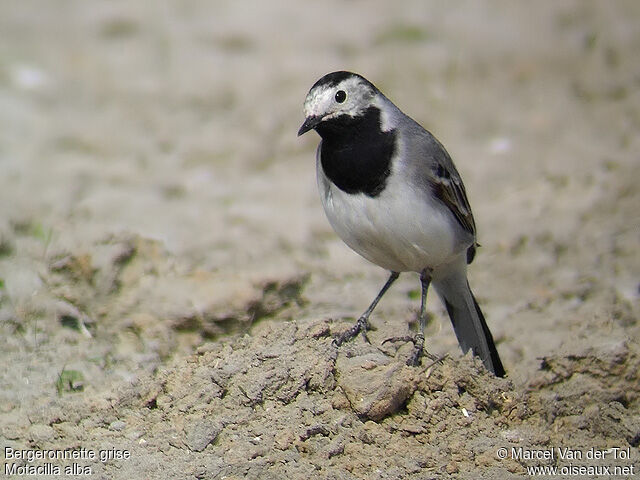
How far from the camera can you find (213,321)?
7004 mm

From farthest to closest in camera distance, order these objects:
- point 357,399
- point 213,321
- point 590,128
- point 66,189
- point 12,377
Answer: point 590,128
point 66,189
point 213,321
point 12,377
point 357,399

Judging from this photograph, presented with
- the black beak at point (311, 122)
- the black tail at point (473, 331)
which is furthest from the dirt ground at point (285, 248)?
the black beak at point (311, 122)

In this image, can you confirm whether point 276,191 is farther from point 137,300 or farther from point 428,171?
point 428,171

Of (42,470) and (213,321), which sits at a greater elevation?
(213,321)

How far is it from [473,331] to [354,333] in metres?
1.00

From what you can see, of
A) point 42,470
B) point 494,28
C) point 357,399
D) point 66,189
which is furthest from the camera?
point 494,28

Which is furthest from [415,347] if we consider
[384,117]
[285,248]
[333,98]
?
[285,248]

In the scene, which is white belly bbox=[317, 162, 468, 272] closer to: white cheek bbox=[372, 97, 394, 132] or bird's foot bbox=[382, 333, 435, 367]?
white cheek bbox=[372, 97, 394, 132]

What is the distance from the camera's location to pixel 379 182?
597cm

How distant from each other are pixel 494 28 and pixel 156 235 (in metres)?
5.40

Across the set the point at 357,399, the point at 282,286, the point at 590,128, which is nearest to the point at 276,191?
the point at 282,286

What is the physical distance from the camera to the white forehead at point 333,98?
235 inches
